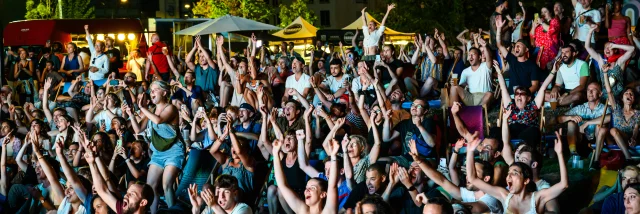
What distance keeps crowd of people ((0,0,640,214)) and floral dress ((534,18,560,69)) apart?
20 mm

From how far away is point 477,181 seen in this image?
833 centimetres

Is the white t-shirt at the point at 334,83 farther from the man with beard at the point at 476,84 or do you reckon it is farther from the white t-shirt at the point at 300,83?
Answer: the man with beard at the point at 476,84

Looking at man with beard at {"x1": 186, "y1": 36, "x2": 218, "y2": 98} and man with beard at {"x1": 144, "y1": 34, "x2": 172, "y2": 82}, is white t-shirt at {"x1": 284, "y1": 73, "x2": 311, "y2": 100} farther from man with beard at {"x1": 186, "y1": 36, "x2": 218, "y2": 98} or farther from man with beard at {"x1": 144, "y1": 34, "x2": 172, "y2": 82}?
man with beard at {"x1": 144, "y1": 34, "x2": 172, "y2": 82}

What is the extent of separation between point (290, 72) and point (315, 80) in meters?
2.67

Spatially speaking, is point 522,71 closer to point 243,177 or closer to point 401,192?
point 243,177

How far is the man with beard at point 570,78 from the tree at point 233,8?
5216 cm

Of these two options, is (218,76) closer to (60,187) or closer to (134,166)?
(134,166)

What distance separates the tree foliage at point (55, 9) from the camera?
61.0 metres

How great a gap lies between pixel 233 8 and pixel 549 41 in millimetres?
51989

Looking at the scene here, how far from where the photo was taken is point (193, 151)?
10.7 meters

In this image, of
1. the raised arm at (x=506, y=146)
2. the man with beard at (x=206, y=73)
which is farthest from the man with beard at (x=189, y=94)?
the raised arm at (x=506, y=146)

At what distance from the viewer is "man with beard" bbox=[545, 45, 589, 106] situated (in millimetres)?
12898

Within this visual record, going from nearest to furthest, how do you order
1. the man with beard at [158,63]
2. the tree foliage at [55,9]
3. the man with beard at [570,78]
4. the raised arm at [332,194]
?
the raised arm at [332,194] < the man with beard at [570,78] < the man with beard at [158,63] < the tree foliage at [55,9]

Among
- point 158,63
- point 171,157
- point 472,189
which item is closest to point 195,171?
point 171,157
